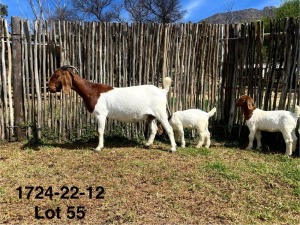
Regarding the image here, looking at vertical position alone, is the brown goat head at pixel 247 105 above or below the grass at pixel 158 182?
above

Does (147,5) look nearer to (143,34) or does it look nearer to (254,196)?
(143,34)

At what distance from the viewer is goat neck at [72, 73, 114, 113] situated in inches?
243

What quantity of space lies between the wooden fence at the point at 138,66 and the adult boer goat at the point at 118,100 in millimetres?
653

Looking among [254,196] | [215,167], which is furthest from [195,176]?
[254,196]

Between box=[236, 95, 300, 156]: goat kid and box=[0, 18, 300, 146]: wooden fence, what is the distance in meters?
0.50

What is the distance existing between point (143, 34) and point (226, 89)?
2122mm

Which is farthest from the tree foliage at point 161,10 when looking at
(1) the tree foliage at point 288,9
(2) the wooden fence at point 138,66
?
(2) the wooden fence at point 138,66

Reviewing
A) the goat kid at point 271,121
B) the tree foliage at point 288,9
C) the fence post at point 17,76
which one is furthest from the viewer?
the tree foliage at point 288,9

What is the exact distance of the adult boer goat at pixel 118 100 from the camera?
616 cm

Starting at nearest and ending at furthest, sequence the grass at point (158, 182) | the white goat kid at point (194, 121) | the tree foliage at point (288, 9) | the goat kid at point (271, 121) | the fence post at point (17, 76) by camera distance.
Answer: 1. the grass at point (158, 182)
2. the goat kid at point (271, 121)
3. the white goat kid at point (194, 121)
4. the fence post at point (17, 76)
5. the tree foliage at point (288, 9)

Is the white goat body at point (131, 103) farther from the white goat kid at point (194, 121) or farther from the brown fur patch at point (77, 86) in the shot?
the white goat kid at point (194, 121)

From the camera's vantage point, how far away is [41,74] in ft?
22.1

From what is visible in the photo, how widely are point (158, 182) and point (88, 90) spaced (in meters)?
2.41

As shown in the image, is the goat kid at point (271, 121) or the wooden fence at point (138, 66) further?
the wooden fence at point (138, 66)
